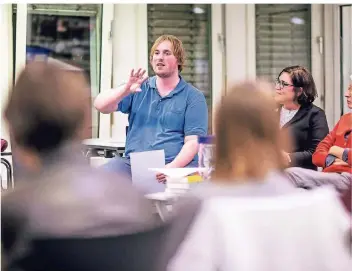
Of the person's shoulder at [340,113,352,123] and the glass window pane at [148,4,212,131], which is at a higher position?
the glass window pane at [148,4,212,131]

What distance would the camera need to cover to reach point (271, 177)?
1.73 meters

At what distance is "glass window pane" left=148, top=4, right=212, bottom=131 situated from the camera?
208 centimetres

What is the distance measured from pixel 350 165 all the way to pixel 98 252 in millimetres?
903

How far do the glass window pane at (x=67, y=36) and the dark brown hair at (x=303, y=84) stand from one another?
680 millimetres

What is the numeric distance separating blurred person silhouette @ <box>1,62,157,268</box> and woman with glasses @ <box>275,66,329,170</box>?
579 mm

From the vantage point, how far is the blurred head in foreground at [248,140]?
5.64 ft

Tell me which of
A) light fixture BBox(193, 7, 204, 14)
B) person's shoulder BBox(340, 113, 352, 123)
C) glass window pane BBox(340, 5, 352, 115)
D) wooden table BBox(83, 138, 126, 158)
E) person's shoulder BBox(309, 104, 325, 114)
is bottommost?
wooden table BBox(83, 138, 126, 158)

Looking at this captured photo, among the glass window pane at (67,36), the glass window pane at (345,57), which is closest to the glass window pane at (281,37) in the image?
the glass window pane at (345,57)

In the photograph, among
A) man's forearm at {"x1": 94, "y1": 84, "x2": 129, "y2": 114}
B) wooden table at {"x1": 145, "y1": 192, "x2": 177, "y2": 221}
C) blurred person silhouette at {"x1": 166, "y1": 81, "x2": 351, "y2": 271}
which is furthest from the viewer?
man's forearm at {"x1": 94, "y1": 84, "x2": 129, "y2": 114}

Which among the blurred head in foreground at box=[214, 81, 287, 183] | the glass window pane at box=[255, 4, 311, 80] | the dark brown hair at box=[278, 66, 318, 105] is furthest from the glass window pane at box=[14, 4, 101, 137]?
the dark brown hair at box=[278, 66, 318, 105]

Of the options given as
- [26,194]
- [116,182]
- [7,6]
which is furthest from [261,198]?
[7,6]

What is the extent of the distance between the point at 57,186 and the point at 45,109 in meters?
0.23

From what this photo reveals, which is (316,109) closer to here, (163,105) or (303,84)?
(303,84)

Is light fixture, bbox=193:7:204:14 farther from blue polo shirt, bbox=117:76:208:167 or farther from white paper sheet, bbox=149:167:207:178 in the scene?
white paper sheet, bbox=149:167:207:178
